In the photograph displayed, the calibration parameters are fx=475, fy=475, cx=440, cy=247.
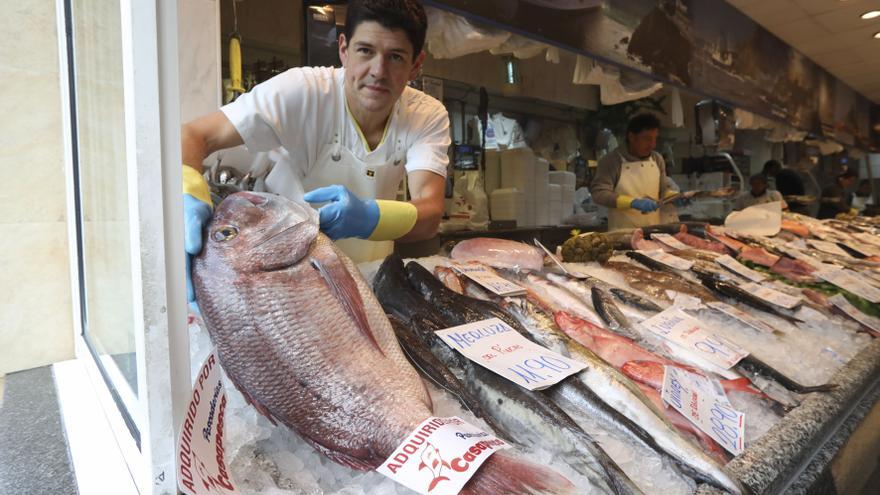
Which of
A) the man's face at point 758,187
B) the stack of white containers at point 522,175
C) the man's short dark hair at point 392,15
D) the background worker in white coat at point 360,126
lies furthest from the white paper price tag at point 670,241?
the man's face at point 758,187

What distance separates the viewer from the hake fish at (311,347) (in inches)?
31.5

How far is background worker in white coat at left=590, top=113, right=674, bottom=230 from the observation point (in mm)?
5102

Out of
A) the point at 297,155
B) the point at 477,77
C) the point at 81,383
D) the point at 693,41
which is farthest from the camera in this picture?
the point at 477,77

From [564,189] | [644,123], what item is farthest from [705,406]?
[564,189]

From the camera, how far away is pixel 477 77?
581 cm

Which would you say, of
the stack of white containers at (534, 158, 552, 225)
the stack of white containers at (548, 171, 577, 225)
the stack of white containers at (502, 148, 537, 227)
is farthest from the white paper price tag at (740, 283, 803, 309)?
the stack of white containers at (548, 171, 577, 225)

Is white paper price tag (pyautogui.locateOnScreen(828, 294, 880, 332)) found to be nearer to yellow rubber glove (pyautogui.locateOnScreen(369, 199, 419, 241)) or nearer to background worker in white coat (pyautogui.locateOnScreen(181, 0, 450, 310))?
background worker in white coat (pyautogui.locateOnScreen(181, 0, 450, 310))

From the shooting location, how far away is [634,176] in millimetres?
5273

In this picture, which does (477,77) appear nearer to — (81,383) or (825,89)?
(81,383)

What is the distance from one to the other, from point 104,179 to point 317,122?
123 centimetres

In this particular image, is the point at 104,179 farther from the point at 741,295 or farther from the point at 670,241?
the point at 670,241

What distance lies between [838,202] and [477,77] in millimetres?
7164

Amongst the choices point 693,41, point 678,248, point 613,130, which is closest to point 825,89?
point 613,130

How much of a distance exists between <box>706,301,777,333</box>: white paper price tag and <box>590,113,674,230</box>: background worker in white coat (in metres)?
3.28
